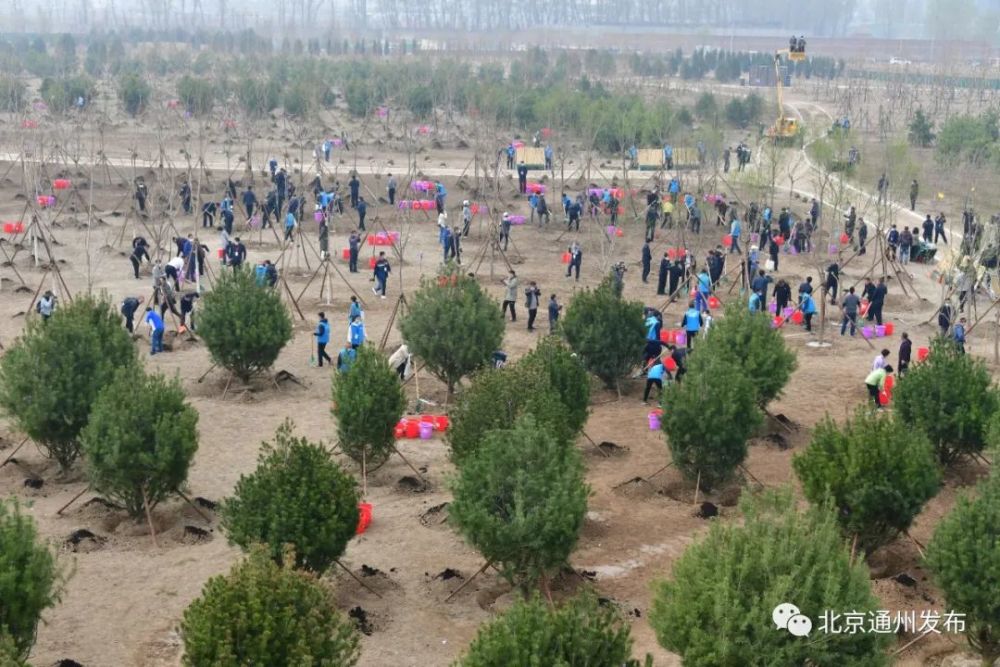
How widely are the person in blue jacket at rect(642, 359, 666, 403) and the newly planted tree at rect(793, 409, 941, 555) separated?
6.33m

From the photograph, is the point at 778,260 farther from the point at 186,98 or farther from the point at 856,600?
the point at 186,98

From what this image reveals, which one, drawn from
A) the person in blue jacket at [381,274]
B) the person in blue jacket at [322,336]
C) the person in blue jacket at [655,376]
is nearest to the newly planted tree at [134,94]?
the person in blue jacket at [381,274]

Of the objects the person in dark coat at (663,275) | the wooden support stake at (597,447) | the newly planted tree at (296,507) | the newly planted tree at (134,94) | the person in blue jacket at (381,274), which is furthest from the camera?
the newly planted tree at (134,94)

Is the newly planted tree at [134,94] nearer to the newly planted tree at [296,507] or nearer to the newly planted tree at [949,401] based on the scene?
the newly planted tree at [949,401]

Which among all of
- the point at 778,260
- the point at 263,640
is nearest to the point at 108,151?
the point at 778,260

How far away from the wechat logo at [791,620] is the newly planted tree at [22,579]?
598 cm

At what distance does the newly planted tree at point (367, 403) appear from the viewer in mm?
16688

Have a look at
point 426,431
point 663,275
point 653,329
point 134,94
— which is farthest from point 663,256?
point 134,94

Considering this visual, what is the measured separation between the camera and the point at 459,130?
5872 centimetres

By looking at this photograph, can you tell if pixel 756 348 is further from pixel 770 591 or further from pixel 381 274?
pixel 381 274

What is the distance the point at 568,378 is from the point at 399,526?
3125mm

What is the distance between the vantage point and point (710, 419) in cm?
1639

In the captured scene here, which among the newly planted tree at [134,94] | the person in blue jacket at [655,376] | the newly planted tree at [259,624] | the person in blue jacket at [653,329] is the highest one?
the newly planted tree at [134,94]

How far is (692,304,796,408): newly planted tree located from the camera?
19.2m
